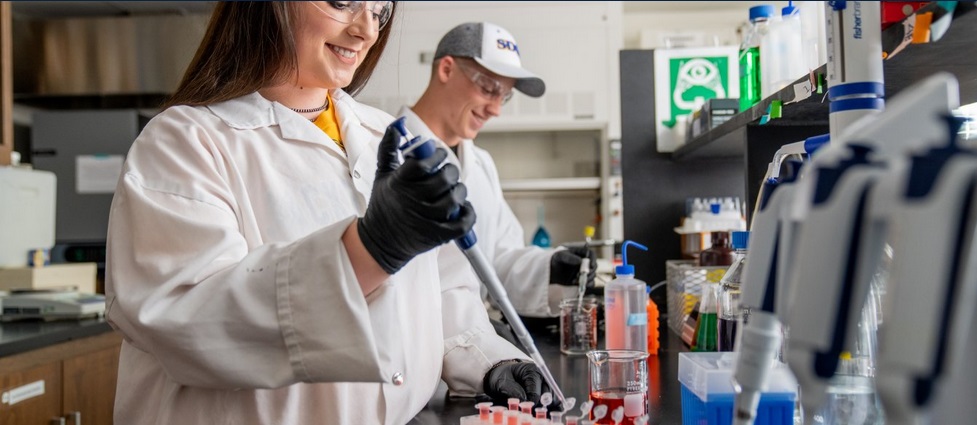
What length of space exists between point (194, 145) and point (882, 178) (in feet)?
3.13

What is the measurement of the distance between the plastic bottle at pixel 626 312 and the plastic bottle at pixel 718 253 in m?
0.26

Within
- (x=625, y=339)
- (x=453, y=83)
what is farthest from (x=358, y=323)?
(x=453, y=83)

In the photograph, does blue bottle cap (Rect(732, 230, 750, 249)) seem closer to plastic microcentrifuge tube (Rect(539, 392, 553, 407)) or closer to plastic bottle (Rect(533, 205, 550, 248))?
plastic microcentrifuge tube (Rect(539, 392, 553, 407))

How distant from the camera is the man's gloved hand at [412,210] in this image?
2.66 feet

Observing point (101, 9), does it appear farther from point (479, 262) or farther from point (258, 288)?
point (479, 262)

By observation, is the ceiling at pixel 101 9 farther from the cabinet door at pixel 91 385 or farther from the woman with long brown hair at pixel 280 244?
the woman with long brown hair at pixel 280 244

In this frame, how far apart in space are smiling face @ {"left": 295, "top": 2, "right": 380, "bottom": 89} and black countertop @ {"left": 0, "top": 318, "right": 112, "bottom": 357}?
1485 millimetres

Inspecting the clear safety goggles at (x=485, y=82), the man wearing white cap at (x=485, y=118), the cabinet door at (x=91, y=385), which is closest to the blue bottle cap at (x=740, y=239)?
the man wearing white cap at (x=485, y=118)

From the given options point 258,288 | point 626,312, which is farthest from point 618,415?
point 626,312

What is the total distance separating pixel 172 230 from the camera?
39.8 inches

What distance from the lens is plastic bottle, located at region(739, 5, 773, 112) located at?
164 cm

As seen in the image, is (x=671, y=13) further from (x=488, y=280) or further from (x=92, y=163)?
(x=488, y=280)

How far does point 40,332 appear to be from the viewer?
236 centimetres

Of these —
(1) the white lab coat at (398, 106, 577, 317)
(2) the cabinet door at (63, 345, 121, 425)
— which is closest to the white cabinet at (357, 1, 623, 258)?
(1) the white lab coat at (398, 106, 577, 317)
